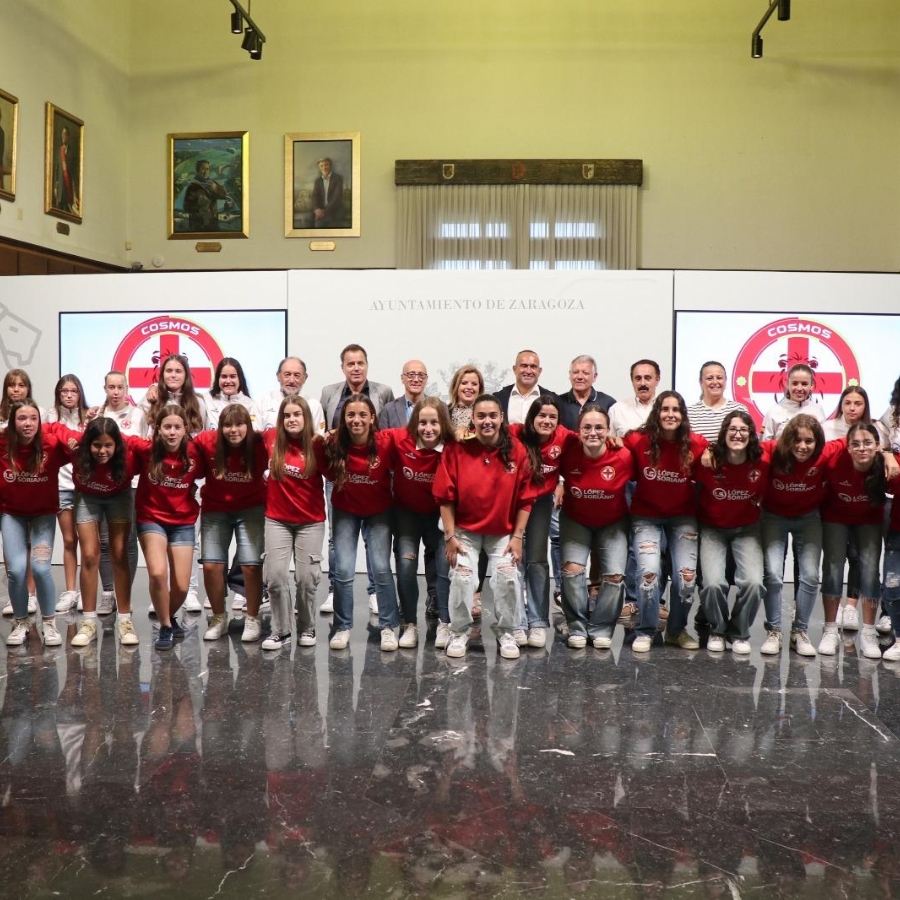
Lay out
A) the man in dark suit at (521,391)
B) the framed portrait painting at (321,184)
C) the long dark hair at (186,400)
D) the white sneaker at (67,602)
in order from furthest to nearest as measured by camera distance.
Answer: the framed portrait painting at (321,184)
the man in dark suit at (521,391)
the white sneaker at (67,602)
the long dark hair at (186,400)

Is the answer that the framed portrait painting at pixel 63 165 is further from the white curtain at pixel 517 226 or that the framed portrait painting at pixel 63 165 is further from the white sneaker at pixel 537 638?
the white sneaker at pixel 537 638

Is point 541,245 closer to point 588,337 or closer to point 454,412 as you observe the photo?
point 588,337

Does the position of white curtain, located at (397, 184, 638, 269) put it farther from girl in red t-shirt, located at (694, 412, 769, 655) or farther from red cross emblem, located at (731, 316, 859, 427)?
girl in red t-shirt, located at (694, 412, 769, 655)

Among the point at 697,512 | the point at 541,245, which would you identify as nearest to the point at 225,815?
the point at 697,512

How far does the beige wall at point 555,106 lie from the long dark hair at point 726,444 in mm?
9266

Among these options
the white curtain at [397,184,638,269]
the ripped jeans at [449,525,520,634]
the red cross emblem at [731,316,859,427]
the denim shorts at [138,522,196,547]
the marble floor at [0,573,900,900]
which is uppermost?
the white curtain at [397,184,638,269]

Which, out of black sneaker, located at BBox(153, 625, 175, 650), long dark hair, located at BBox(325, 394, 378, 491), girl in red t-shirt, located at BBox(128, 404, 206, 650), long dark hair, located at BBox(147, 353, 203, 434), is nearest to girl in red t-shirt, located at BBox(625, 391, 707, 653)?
long dark hair, located at BBox(325, 394, 378, 491)

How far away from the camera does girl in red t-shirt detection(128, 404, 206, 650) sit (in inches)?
220

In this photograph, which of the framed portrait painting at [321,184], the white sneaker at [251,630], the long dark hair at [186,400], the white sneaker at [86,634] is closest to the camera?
the white sneaker at [86,634]

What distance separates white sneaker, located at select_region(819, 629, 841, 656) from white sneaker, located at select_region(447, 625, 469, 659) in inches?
81.3

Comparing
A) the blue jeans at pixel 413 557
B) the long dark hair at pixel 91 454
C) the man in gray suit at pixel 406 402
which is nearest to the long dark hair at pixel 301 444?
the blue jeans at pixel 413 557

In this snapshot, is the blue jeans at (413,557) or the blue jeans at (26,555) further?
the blue jeans at (413,557)

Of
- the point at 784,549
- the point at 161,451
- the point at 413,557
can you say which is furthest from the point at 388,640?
the point at 784,549

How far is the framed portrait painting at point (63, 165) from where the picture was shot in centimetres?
1206
